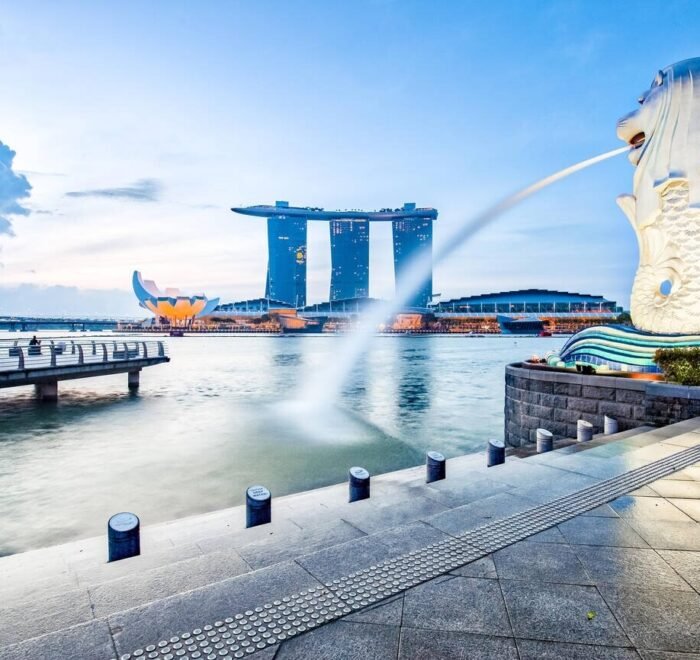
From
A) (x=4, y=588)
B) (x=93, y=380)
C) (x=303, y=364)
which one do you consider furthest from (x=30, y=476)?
(x=303, y=364)

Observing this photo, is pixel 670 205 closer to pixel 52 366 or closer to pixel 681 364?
pixel 681 364

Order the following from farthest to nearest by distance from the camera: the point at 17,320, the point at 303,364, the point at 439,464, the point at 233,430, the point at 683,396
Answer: the point at 17,320 → the point at 303,364 → the point at 233,430 → the point at 683,396 → the point at 439,464

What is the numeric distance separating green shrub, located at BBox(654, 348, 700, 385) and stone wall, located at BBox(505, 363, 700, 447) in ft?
1.48

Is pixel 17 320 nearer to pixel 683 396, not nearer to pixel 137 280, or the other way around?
pixel 137 280

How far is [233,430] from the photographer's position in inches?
632

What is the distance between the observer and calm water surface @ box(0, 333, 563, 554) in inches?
358

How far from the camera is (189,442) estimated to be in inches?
563

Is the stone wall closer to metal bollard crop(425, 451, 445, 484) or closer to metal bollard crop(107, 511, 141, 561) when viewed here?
metal bollard crop(425, 451, 445, 484)

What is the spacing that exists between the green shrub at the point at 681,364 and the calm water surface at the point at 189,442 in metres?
5.36

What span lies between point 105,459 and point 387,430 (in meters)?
8.51

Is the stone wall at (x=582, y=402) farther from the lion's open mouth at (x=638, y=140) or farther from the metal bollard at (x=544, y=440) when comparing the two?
the lion's open mouth at (x=638, y=140)

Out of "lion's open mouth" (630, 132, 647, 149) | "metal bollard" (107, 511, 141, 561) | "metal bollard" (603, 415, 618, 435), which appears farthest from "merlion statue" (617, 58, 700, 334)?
"metal bollard" (107, 511, 141, 561)

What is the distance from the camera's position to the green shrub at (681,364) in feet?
32.8

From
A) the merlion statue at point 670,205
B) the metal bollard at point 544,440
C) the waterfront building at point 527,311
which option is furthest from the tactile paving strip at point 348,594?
the waterfront building at point 527,311
